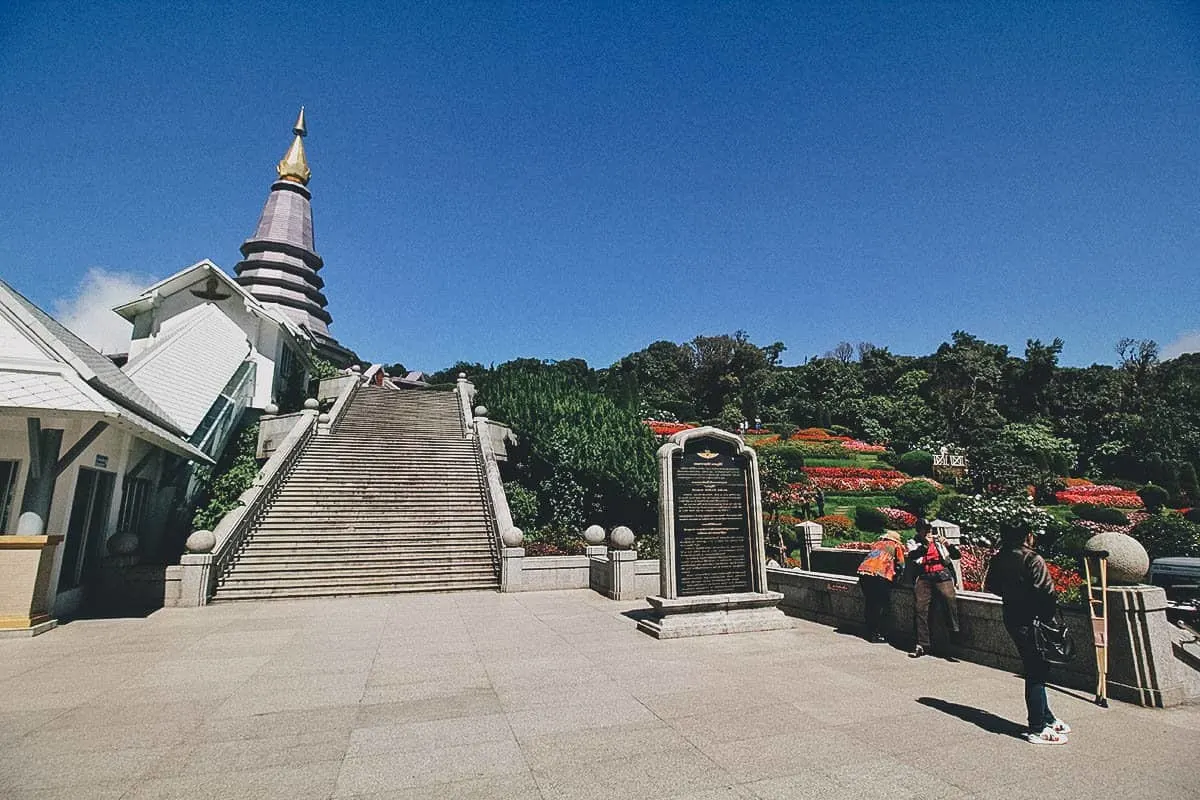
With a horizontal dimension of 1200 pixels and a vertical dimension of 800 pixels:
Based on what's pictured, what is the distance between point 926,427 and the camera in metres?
53.9

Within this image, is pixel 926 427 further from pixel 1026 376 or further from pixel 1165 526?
pixel 1165 526

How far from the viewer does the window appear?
9805 mm

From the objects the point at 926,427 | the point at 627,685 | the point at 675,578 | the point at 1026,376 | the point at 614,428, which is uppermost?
the point at 1026,376

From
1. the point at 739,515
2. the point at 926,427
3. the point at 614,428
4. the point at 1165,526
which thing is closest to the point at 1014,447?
the point at 926,427

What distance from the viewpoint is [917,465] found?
38.9 metres

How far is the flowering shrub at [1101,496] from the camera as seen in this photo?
29.3 meters

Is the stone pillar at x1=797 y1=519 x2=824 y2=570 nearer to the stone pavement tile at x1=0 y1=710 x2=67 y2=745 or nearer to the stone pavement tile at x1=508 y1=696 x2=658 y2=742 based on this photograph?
the stone pavement tile at x1=508 y1=696 x2=658 y2=742

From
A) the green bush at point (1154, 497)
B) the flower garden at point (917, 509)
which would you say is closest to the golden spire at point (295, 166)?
the flower garden at point (917, 509)

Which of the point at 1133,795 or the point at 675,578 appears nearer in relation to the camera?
the point at 1133,795

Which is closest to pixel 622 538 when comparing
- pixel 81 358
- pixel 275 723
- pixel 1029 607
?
pixel 275 723

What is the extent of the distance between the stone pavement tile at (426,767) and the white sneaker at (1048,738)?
4.16 metres

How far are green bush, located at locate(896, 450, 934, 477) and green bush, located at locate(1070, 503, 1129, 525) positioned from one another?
1065cm

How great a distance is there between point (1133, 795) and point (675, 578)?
19.0 feet

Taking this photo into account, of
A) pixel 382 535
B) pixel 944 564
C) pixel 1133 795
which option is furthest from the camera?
pixel 382 535
